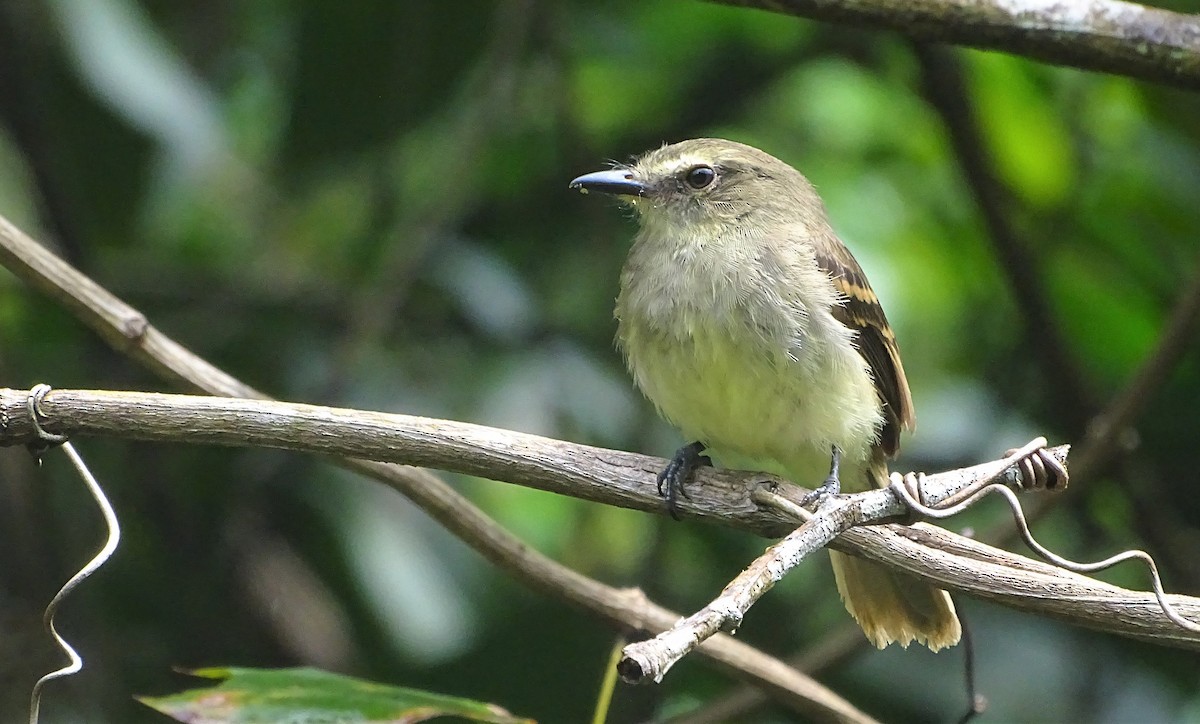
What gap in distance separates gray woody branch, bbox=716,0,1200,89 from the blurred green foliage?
1322 millimetres

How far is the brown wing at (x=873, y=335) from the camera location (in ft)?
10.1

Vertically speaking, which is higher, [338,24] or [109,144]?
[338,24]

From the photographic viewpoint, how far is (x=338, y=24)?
409 centimetres

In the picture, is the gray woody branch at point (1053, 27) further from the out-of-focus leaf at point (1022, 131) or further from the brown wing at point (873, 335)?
the out-of-focus leaf at point (1022, 131)

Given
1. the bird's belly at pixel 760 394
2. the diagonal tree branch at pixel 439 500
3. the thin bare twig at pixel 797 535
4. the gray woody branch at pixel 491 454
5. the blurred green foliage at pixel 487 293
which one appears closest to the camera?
the thin bare twig at pixel 797 535

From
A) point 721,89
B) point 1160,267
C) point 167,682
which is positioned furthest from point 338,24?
point 1160,267

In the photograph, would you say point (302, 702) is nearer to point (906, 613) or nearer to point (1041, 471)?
point (1041, 471)

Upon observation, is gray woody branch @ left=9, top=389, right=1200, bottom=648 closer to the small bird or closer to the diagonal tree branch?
the diagonal tree branch

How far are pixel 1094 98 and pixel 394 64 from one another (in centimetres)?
228

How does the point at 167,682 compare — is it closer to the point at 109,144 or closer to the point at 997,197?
the point at 109,144

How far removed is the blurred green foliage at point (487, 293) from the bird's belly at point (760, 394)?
0.93 meters

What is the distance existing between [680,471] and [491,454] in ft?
1.92

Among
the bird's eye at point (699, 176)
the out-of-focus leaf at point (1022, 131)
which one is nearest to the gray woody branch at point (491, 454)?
the bird's eye at point (699, 176)

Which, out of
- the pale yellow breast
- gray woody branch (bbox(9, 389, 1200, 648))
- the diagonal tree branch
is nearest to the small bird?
the pale yellow breast
